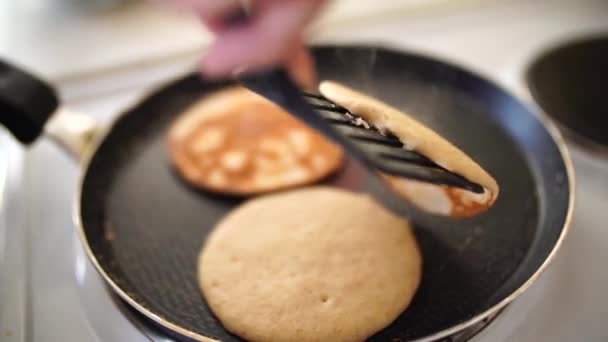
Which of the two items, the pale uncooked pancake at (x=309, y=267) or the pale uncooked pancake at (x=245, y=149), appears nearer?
the pale uncooked pancake at (x=309, y=267)

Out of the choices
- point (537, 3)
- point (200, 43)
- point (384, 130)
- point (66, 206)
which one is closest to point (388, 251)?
point (384, 130)

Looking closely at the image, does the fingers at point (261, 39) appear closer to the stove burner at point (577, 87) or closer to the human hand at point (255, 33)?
the human hand at point (255, 33)

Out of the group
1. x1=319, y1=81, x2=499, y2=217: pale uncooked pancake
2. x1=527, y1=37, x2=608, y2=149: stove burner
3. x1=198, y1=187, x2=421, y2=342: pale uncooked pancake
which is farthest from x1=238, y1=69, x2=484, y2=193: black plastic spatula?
x1=527, y1=37, x2=608, y2=149: stove burner

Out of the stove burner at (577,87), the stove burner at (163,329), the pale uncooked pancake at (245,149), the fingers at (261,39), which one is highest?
the fingers at (261,39)

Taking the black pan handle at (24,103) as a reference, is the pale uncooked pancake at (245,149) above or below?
below

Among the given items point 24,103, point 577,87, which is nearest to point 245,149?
point 24,103

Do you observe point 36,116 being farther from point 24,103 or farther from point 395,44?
point 395,44

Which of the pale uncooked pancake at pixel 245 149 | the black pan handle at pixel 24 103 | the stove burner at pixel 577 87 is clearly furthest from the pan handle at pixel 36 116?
the stove burner at pixel 577 87
